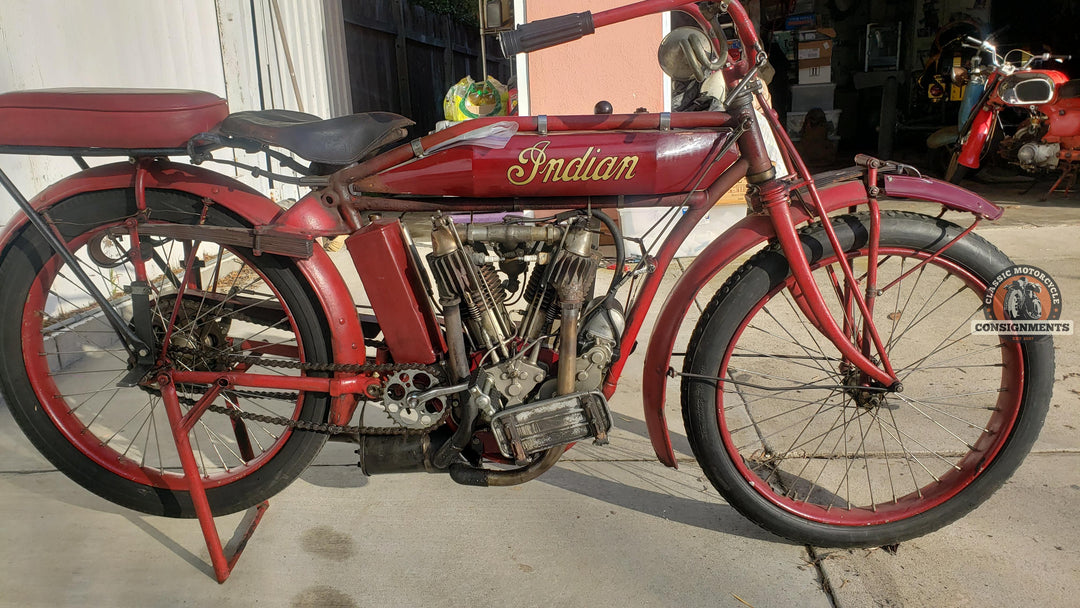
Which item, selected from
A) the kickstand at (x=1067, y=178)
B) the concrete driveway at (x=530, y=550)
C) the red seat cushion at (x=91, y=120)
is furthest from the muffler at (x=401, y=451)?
→ the kickstand at (x=1067, y=178)

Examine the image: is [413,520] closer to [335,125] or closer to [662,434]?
[662,434]

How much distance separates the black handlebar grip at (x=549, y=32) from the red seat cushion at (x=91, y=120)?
903mm

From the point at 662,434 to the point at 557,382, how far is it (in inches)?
14.4

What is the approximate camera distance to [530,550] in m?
2.27

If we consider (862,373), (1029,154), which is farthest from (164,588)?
(1029,154)

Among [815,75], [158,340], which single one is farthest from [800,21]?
[158,340]

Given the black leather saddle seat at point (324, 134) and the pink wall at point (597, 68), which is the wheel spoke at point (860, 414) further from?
the pink wall at point (597, 68)

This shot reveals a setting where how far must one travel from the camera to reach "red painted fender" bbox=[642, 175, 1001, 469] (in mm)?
1996

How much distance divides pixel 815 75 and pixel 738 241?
7919 millimetres

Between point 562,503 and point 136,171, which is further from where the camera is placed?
point 562,503

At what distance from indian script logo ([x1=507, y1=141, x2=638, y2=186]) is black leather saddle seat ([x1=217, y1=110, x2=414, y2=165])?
0.37 metres

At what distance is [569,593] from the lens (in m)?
2.08

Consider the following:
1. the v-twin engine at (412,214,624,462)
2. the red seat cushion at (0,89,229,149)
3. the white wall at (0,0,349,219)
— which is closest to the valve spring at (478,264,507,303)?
the v-twin engine at (412,214,624,462)

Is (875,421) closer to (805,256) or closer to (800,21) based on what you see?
(805,256)
